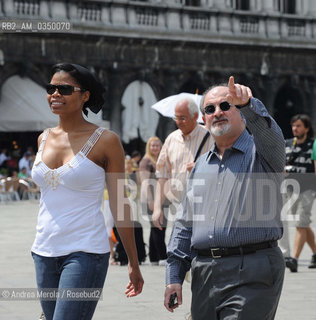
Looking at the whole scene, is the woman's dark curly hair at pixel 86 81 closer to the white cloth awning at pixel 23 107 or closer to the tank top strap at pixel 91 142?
the tank top strap at pixel 91 142

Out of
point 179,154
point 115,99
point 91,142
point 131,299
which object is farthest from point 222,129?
point 115,99

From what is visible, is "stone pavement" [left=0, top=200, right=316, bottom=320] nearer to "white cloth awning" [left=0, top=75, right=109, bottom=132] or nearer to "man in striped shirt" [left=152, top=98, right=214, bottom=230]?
"man in striped shirt" [left=152, top=98, right=214, bottom=230]

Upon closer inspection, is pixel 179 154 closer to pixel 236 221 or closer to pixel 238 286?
pixel 236 221

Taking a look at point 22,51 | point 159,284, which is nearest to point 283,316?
point 159,284

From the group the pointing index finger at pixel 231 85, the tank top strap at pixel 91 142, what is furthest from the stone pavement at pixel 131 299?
the pointing index finger at pixel 231 85

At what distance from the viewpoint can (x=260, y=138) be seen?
4.43 metres

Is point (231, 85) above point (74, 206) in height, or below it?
above

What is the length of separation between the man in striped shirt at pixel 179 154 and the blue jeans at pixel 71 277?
12.6 ft

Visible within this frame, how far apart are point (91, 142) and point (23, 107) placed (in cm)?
2366

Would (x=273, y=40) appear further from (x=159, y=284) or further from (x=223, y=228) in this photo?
(x=223, y=228)

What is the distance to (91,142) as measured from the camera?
4.64m

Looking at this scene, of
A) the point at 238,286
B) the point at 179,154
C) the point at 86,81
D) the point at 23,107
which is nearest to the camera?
the point at 238,286

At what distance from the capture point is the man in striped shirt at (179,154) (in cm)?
846

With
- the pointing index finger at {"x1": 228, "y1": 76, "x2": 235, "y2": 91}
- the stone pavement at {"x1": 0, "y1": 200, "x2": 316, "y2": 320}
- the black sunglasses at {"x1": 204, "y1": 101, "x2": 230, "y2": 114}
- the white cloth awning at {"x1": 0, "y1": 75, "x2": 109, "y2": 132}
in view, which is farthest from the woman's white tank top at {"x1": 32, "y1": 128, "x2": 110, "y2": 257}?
the white cloth awning at {"x1": 0, "y1": 75, "x2": 109, "y2": 132}
